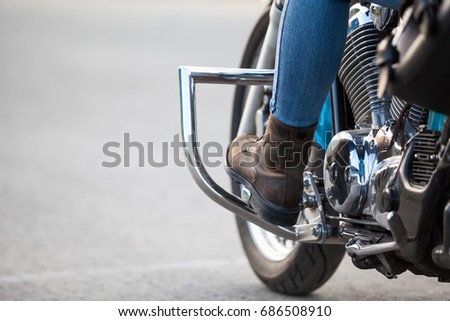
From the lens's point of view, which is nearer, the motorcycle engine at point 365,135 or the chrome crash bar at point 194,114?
the motorcycle engine at point 365,135

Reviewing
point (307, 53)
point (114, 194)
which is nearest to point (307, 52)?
point (307, 53)

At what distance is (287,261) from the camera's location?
134 inches

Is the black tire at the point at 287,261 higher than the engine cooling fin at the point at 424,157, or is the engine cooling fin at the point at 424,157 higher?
the engine cooling fin at the point at 424,157

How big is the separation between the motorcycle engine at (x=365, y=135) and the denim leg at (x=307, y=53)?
16 centimetres

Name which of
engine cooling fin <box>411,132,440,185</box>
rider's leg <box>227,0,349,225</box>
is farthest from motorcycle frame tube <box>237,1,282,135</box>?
engine cooling fin <box>411,132,440,185</box>

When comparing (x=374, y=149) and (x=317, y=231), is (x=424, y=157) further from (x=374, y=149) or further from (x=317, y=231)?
(x=317, y=231)

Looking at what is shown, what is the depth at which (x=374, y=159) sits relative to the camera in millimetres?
2504

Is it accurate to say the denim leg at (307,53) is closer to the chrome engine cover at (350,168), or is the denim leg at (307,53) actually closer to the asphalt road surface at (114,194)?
the chrome engine cover at (350,168)

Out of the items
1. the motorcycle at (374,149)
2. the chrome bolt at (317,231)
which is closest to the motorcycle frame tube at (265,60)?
the motorcycle at (374,149)

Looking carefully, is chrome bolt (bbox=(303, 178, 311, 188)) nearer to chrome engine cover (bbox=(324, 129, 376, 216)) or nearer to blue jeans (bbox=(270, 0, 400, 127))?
chrome engine cover (bbox=(324, 129, 376, 216))

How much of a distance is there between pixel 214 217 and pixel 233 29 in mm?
9924

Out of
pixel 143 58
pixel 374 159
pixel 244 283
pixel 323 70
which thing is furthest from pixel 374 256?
pixel 143 58

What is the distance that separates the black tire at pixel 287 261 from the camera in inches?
129

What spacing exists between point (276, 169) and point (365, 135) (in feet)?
0.81
